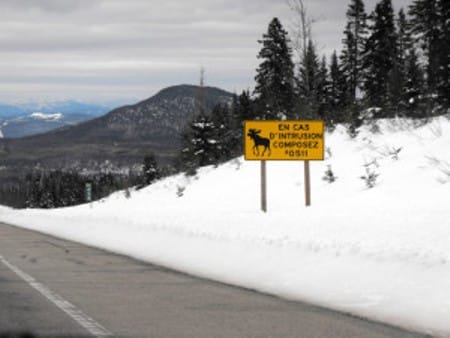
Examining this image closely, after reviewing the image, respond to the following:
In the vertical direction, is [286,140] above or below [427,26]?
below

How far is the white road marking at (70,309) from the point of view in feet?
24.3

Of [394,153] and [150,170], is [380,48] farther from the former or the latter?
[394,153]

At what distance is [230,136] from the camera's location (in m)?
67.2

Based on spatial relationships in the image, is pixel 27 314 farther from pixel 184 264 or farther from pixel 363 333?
pixel 184 264

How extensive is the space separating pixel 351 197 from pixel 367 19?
60786mm

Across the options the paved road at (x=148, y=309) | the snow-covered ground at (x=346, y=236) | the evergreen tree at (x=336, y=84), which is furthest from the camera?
the evergreen tree at (x=336, y=84)

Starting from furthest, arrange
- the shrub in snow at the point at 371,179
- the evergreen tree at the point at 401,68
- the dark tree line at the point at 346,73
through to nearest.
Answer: the dark tree line at the point at 346,73 < the evergreen tree at the point at 401,68 < the shrub in snow at the point at 371,179

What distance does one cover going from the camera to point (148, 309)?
8766 mm

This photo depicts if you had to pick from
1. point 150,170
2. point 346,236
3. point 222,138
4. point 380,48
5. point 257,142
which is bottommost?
point 346,236

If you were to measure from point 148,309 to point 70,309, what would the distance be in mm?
933

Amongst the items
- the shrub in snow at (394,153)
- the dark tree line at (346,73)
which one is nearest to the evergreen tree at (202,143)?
the dark tree line at (346,73)

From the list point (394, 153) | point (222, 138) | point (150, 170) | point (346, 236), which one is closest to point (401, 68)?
point (222, 138)

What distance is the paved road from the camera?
24.2ft

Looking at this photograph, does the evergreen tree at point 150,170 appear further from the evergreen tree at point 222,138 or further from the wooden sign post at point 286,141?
the wooden sign post at point 286,141
